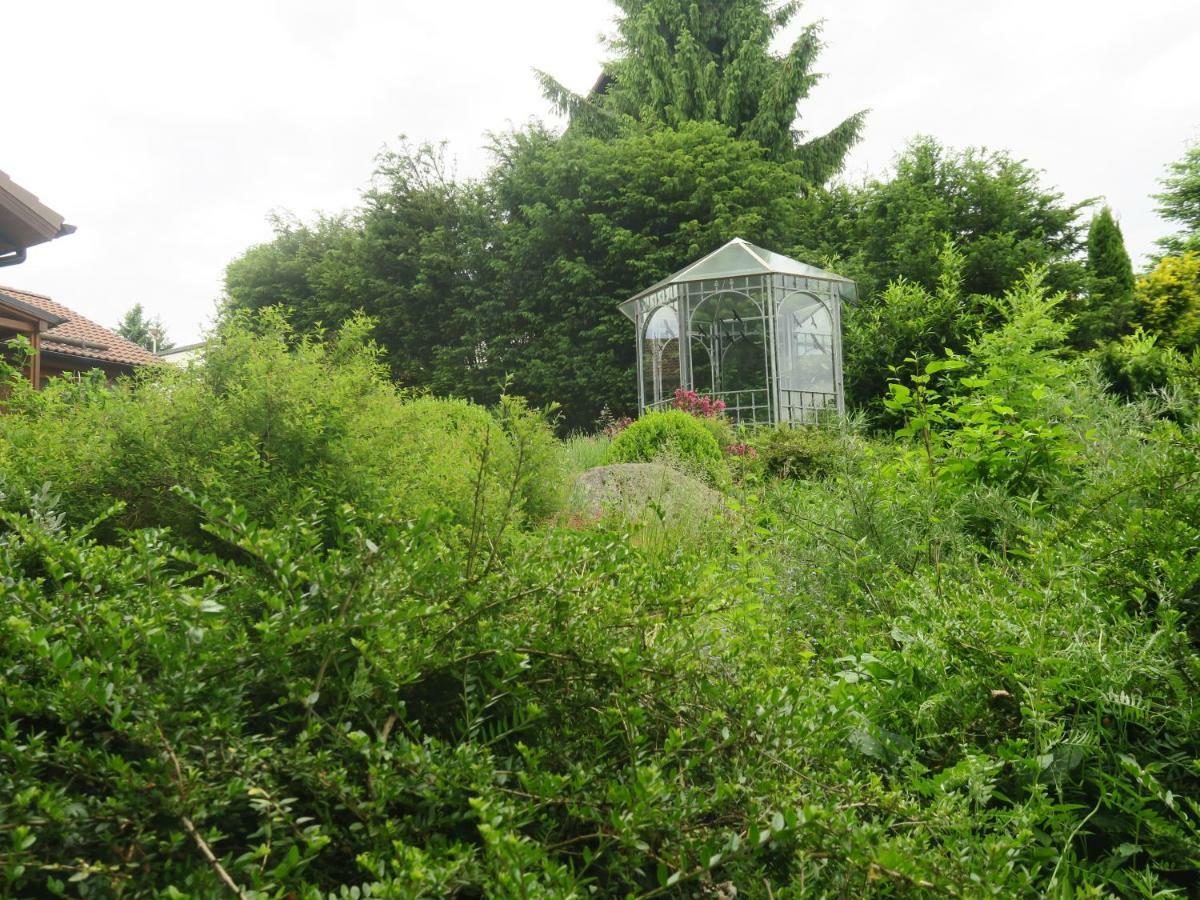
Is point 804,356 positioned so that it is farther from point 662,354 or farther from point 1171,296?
point 1171,296

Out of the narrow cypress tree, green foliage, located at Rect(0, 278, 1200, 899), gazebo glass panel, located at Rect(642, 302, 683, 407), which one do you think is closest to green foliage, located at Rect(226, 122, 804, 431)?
gazebo glass panel, located at Rect(642, 302, 683, 407)

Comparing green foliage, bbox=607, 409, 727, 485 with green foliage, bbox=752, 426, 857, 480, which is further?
green foliage, bbox=607, 409, 727, 485

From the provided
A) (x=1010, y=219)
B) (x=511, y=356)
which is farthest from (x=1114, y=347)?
(x=511, y=356)

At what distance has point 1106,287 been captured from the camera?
15.1 meters

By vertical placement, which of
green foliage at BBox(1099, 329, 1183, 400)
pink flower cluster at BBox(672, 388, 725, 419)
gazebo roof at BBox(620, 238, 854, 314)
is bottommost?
pink flower cluster at BBox(672, 388, 725, 419)

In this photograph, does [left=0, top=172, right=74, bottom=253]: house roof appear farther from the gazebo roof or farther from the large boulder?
the gazebo roof

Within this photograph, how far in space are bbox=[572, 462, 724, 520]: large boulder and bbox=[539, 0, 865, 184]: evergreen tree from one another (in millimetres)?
14382

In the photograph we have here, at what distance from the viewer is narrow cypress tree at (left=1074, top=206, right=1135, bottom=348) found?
570 inches

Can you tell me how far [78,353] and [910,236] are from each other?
15540mm

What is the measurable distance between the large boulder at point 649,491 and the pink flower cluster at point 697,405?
175 inches

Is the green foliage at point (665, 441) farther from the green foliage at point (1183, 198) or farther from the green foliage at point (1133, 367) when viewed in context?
the green foliage at point (1183, 198)

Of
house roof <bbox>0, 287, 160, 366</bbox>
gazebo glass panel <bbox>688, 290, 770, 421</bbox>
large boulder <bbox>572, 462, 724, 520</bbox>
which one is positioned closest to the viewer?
large boulder <bbox>572, 462, 724, 520</bbox>

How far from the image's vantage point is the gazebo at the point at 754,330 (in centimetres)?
1312

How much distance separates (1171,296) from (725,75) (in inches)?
434
